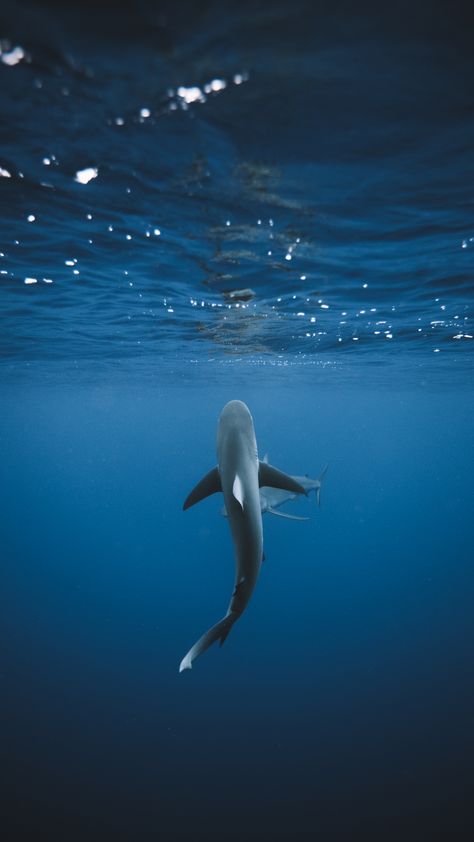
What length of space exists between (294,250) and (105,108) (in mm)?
6180

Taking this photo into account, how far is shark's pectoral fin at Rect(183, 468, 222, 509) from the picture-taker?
6500 mm

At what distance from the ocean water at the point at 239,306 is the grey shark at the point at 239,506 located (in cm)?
431

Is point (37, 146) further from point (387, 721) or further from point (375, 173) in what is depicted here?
point (387, 721)

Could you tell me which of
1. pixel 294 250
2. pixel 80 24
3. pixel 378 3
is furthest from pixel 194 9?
pixel 294 250

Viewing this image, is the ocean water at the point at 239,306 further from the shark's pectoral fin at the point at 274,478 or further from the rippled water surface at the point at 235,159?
the shark's pectoral fin at the point at 274,478

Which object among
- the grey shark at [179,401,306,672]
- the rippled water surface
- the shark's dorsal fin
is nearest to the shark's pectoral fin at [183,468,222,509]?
the grey shark at [179,401,306,672]

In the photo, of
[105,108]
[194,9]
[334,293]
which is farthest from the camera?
[334,293]

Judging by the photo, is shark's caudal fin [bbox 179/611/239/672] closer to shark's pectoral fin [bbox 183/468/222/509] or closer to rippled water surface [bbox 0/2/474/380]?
shark's pectoral fin [bbox 183/468/222/509]

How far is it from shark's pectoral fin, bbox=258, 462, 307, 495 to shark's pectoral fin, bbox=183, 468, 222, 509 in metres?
0.64

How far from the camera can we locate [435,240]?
10797 millimetres

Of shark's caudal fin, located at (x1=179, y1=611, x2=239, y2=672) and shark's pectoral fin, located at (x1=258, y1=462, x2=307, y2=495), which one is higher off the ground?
shark's pectoral fin, located at (x1=258, y1=462, x2=307, y2=495)

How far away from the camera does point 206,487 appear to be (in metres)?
6.75

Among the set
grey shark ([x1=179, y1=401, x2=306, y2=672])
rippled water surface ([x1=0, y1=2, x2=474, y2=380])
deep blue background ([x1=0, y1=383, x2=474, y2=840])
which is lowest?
deep blue background ([x1=0, y1=383, x2=474, y2=840])

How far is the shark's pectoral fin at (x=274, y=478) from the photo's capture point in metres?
6.46
